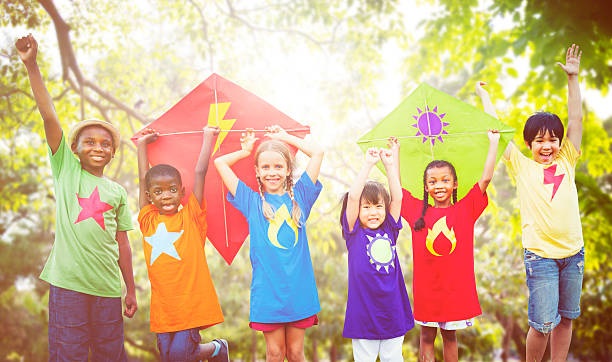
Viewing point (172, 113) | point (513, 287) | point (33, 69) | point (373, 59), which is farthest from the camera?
point (513, 287)

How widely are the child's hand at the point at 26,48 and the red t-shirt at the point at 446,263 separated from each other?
2.58 m

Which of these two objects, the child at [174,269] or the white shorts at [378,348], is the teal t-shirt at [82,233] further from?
the white shorts at [378,348]

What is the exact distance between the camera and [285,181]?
3.45 m

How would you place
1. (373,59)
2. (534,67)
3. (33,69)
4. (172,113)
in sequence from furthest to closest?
(373,59), (534,67), (172,113), (33,69)

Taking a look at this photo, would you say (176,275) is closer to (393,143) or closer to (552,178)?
(393,143)

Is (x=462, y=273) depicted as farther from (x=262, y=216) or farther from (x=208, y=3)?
(x=208, y=3)

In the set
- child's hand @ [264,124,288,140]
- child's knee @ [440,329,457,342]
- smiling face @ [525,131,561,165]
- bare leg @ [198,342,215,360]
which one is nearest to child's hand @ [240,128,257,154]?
child's hand @ [264,124,288,140]

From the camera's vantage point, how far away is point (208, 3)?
8141mm

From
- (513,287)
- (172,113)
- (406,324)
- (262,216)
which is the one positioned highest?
(172,113)

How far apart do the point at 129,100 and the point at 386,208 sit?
6.05m

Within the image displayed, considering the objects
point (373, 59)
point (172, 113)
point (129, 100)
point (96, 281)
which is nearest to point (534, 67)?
point (373, 59)

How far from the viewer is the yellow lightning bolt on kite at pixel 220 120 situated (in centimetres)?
378

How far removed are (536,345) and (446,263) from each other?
861 millimetres

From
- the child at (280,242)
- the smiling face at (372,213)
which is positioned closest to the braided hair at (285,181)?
the child at (280,242)
